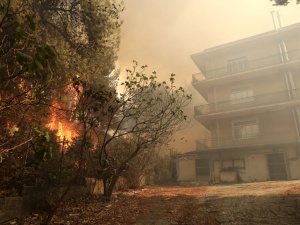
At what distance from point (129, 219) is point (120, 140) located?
7.45m

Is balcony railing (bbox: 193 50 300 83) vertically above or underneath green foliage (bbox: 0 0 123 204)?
above

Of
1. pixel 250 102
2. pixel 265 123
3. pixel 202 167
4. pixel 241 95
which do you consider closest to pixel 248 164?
pixel 265 123

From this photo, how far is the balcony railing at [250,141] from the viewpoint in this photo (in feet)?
62.8

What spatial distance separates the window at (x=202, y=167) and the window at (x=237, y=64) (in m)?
8.80

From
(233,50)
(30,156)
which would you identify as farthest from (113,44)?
(233,50)

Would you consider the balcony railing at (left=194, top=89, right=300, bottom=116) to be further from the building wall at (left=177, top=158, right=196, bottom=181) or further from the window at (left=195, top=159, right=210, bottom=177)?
the building wall at (left=177, top=158, right=196, bottom=181)

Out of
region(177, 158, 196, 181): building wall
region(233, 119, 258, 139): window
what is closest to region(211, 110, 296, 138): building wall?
region(233, 119, 258, 139): window

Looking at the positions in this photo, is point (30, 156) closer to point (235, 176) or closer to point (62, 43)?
point (62, 43)

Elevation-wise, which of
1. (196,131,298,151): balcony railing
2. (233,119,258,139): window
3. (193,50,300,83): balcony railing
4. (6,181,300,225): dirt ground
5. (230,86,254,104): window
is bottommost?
(6,181,300,225): dirt ground

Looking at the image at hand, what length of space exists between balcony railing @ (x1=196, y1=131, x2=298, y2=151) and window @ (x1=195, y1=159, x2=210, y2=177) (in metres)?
1.33

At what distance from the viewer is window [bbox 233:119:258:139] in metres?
21.1

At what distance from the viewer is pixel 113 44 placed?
11.2 m

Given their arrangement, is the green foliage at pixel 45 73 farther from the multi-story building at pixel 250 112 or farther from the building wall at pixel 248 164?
the multi-story building at pixel 250 112

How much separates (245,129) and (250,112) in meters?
1.55
